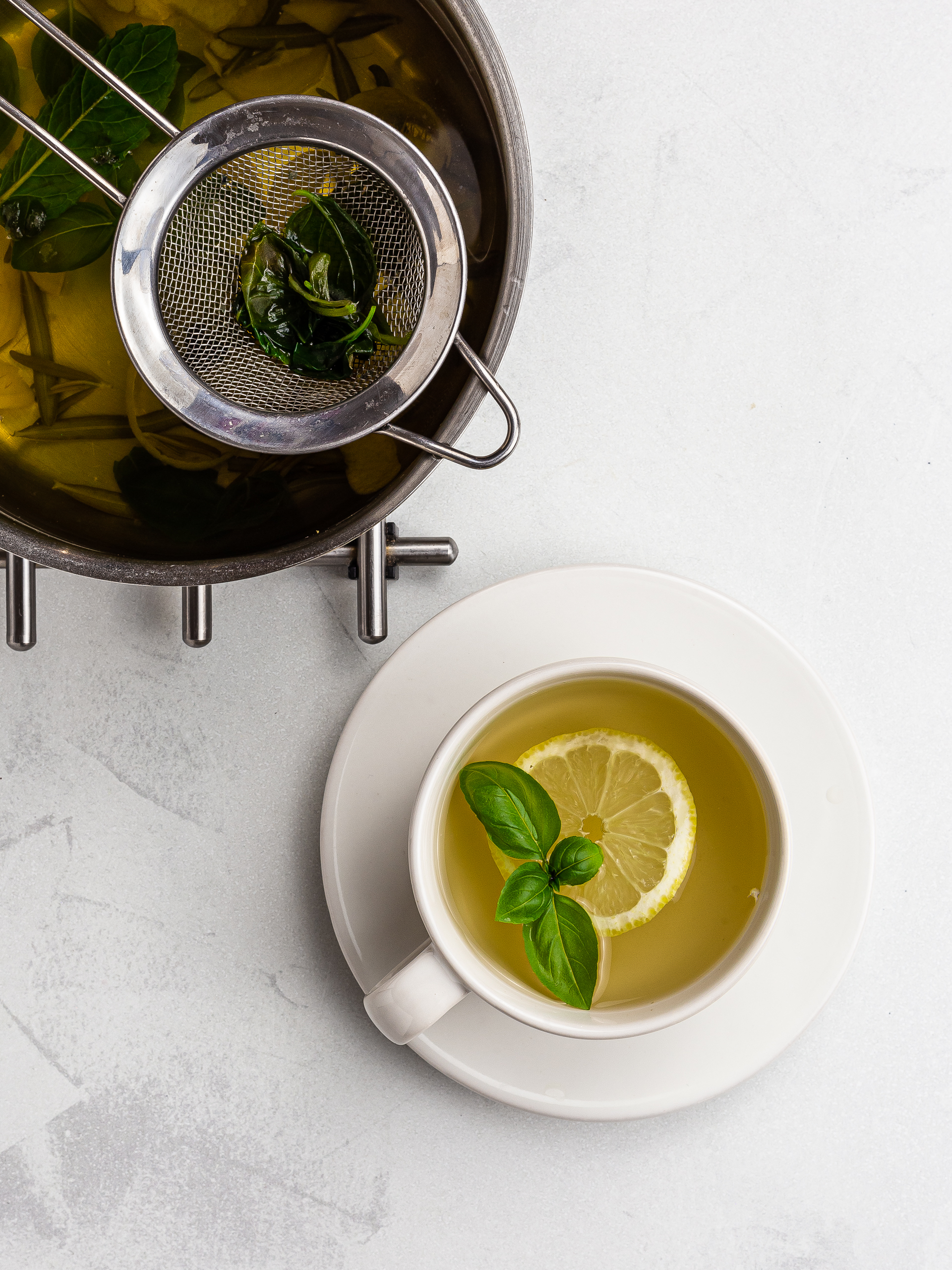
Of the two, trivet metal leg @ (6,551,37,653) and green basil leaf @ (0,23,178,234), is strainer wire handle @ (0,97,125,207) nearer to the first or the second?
green basil leaf @ (0,23,178,234)

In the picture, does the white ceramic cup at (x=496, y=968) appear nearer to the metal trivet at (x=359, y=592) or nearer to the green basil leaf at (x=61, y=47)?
the metal trivet at (x=359, y=592)

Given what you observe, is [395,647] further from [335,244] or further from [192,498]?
[335,244]

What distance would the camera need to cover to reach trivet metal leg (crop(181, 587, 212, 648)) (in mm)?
720

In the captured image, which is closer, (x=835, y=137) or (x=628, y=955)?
(x=628, y=955)

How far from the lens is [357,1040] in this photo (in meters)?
0.79

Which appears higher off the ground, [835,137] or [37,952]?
[835,137]

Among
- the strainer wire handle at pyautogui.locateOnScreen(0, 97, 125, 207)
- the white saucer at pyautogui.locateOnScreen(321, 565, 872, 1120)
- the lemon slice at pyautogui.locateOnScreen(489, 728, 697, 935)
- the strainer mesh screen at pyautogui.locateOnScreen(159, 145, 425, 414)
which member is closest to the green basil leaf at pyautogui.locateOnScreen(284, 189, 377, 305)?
the strainer mesh screen at pyautogui.locateOnScreen(159, 145, 425, 414)

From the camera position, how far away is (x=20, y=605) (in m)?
0.73

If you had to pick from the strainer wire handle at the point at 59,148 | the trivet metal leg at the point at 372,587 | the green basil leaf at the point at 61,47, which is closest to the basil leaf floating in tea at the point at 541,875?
the trivet metal leg at the point at 372,587

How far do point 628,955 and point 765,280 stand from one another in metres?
0.55

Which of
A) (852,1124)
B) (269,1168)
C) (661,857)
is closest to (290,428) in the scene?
(661,857)

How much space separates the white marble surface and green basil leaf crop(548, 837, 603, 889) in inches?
9.3

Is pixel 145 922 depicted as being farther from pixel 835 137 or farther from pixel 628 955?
pixel 835 137

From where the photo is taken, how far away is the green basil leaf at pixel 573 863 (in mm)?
643
